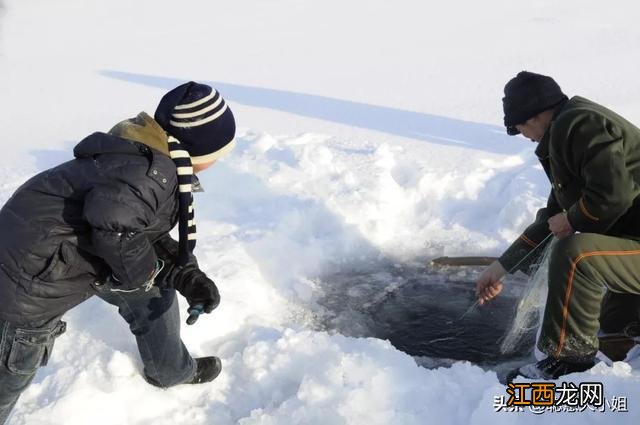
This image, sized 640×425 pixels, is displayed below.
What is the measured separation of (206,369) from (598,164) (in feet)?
6.13

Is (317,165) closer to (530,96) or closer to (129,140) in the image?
(530,96)

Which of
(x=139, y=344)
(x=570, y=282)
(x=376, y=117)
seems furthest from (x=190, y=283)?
(x=376, y=117)

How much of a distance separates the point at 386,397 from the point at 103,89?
804cm

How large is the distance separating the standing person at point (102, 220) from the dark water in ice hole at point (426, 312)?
137 cm

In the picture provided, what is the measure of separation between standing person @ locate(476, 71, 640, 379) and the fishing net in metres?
0.38

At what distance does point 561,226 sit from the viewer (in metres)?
2.63

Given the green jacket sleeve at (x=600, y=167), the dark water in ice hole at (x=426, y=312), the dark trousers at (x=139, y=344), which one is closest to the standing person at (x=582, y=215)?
the green jacket sleeve at (x=600, y=167)

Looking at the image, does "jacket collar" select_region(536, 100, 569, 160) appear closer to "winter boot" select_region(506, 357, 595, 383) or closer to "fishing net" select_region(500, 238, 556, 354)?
"fishing net" select_region(500, 238, 556, 354)

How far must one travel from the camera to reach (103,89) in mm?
9094

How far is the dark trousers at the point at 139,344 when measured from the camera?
2.13 m

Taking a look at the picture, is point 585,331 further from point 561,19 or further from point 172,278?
point 561,19

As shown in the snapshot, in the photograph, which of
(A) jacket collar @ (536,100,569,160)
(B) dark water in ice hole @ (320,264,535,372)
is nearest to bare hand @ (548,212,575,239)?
(A) jacket collar @ (536,100,569,160)

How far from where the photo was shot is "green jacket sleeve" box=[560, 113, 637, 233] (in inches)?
91.4

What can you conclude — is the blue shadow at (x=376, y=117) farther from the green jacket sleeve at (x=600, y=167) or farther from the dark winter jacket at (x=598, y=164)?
the green jacket sleeve at (x=600, y=167)
